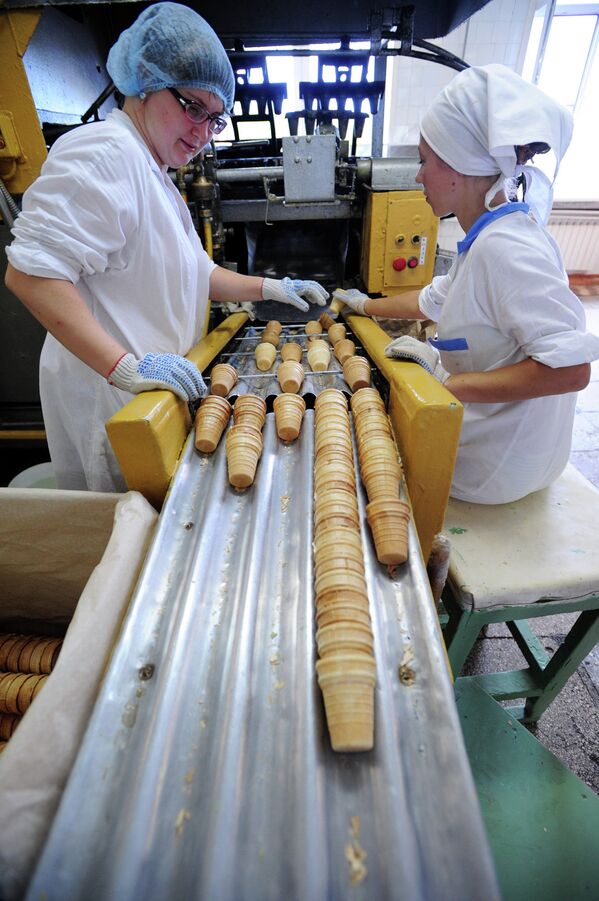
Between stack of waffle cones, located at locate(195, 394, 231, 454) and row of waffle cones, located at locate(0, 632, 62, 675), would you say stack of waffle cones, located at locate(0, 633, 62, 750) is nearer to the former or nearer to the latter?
row of waffle cones, located at locate(0, 632, 62, 675)

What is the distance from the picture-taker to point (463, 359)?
→ 1502 millimetres

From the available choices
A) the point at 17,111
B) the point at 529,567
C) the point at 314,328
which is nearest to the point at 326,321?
the point at 314,328

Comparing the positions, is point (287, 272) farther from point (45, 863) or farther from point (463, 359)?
point (45, 863)

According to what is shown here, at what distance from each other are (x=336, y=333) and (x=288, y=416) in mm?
990

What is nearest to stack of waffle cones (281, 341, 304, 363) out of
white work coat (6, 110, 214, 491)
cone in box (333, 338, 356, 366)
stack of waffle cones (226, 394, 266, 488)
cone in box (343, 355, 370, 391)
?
cone in box (333, 338, 356, 366)

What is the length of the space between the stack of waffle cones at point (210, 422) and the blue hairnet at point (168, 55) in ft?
3.45

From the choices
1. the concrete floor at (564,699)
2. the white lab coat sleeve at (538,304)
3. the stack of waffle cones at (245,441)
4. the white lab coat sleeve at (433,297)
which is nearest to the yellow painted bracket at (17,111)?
the stack of waffle cones at (245,441)

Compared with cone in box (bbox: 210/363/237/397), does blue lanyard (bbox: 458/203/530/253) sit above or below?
above

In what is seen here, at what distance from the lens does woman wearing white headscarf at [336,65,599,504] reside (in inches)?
46.7

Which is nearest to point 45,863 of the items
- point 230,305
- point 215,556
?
point 215,556

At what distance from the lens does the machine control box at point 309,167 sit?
Answer: 225 cm

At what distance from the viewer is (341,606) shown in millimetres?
812

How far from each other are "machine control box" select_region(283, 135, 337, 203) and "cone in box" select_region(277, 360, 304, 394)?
132 cm

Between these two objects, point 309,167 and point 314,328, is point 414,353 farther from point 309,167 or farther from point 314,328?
point 309,167
